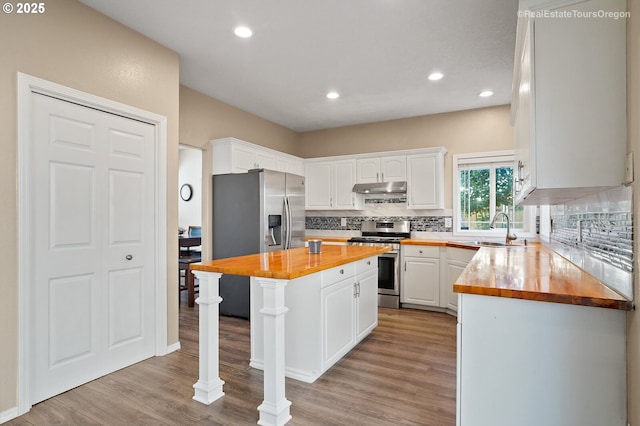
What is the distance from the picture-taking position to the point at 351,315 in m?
2.94

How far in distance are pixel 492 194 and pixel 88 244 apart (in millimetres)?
4621

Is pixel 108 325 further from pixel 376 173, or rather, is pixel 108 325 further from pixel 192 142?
pixel 376 173

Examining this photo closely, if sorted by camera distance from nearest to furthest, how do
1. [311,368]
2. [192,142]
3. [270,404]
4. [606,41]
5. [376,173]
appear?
[606,41], [270,404], [311,368], [192,142], [376,173]

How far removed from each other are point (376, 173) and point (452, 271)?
1.71 meters

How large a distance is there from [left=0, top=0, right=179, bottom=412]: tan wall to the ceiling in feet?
0.53

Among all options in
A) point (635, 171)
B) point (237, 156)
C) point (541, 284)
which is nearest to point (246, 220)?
point (237, 156)

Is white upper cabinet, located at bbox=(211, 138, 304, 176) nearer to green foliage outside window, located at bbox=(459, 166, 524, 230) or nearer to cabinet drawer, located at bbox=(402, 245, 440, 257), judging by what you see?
cabinet drawer, located at bbox=(402, 245, 440, 257)

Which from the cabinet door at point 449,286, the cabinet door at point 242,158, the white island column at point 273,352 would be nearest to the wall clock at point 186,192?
the cabinet door at point 242,158

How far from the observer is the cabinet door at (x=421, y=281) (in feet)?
14.4

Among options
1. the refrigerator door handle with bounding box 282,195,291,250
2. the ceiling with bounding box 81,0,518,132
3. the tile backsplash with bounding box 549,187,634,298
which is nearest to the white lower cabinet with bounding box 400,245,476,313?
the refrigerator door handle with bounding box 282,195,291,250

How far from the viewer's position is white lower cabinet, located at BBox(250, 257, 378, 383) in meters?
2.47

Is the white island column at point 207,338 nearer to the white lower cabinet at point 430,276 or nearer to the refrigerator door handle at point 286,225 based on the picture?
the refrigerator door handle at point 286,225

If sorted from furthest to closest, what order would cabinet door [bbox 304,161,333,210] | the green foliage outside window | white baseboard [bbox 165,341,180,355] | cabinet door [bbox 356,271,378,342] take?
cabinet door [bbox 304,161,333,210] < the green foliage outside window < cabinet door [bbox 356,271,378,342] < white baseboard [bbox 165,341,180,355]

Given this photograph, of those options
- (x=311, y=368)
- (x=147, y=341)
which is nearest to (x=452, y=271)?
(x=311, y=368)
